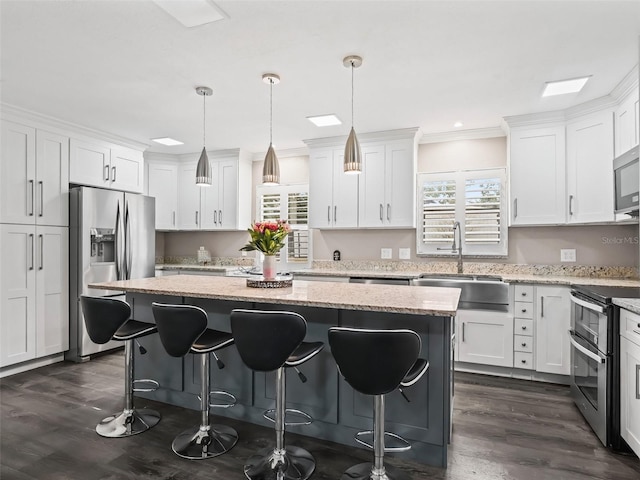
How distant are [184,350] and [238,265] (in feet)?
11.8

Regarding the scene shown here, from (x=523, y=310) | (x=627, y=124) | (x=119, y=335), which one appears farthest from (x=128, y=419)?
(x=627, y=124)

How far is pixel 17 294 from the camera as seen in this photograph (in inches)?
147

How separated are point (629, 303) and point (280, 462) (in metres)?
2.19

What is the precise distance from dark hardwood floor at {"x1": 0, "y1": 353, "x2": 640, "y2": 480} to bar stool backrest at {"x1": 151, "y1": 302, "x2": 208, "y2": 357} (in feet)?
2.25

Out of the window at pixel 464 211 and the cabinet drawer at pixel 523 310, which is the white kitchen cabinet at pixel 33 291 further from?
the cabinet drawer at pixel 523 310

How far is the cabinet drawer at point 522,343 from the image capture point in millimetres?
3607

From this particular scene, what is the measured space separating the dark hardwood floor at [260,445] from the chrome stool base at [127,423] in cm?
5

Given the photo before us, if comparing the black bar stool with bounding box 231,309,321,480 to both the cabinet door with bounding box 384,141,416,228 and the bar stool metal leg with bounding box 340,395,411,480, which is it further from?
the cabinet door with bounding box 384,141,416,228

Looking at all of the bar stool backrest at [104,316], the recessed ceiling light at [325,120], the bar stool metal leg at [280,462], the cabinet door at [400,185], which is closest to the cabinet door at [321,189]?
the recessed ceiling light at [325,120]

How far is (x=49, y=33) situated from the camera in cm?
246

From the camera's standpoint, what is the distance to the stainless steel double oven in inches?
92.4

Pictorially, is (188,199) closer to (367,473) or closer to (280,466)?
(280,466)

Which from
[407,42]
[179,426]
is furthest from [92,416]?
[407,42]

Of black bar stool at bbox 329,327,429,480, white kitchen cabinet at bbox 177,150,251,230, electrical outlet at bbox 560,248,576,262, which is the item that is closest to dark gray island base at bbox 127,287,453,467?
black bar stool at bbox 329,327,429,480
